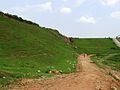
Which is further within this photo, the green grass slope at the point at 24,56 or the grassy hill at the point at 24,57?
the green grass slope at the point at 24,56

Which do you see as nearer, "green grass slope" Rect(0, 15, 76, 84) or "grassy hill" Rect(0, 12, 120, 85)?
"grassy hill" Rect(0, 12, 120, 85)

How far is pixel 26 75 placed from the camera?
3384 centimetres

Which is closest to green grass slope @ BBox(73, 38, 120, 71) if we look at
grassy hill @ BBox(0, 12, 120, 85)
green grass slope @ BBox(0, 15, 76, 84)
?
grassy hill @ BBox(0, 12, 120, 85)

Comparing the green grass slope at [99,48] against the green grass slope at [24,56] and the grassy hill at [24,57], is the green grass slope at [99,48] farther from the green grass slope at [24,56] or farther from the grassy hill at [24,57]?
the green grass slope at [24,56]

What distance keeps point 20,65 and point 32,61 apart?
15.8ft

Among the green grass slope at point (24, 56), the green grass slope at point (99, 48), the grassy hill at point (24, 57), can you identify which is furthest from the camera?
the green grass slope at point (99, 48)

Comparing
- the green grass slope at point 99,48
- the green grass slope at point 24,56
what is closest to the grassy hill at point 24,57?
the green grass slope at point 24,56

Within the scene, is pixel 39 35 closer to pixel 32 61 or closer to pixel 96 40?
pixel 32 61

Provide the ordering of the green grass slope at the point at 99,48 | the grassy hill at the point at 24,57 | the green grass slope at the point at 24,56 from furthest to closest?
the green grass slope at the point at 99,48
the green grass slope at the point at 24,56
the grassy hill at the point at 24,57

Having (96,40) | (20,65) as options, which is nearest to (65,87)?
(20,65)

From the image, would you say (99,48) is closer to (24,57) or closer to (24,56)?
(24,56)

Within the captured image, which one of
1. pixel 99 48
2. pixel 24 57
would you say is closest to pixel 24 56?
pixel 24 57

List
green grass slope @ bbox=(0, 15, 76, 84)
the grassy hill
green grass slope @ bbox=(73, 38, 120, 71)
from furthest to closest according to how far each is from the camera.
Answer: green grass slope @ bbox=(73, 38, 120, 71)
green grass slope @ bbox=(0, 15, 76, 84)
the grassy hill

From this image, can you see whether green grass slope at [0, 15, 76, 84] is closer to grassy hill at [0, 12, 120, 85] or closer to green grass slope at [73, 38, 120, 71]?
grassy hill at [0, 12, 120, 85]
